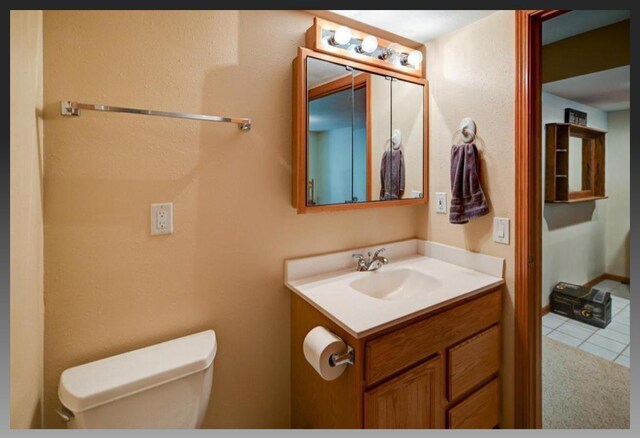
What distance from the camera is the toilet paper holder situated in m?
0.97

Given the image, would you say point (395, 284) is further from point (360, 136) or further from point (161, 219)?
point (161, 219)

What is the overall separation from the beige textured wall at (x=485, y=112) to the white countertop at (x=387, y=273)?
9 centimetres

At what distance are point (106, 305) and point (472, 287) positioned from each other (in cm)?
138

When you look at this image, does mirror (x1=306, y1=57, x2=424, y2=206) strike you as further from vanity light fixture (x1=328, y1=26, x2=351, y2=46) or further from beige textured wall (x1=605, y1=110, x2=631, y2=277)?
beige textured wall (x1=605, y1=110, x2=631, y2=277)

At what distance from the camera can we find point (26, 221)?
767mm

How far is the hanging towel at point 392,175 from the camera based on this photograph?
1549 mm

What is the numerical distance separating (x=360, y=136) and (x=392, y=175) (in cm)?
29

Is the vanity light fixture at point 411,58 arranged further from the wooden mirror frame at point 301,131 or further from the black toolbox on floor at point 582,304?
the black toolbox on floor at point 582,304

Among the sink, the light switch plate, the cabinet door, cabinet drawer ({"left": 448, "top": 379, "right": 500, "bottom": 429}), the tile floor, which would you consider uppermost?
the light switch plate

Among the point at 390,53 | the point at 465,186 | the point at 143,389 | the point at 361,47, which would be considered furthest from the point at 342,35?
the point at 143,389

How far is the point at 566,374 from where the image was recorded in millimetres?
1956

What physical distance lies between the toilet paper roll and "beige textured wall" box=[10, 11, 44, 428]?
0.77 m

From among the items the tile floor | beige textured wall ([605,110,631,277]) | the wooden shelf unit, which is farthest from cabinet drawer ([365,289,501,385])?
beige textured wall ([605,110,631,277])

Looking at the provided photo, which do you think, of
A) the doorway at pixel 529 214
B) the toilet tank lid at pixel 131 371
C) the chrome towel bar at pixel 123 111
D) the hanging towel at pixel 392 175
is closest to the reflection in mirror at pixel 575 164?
the doorway at pixel 529 214
